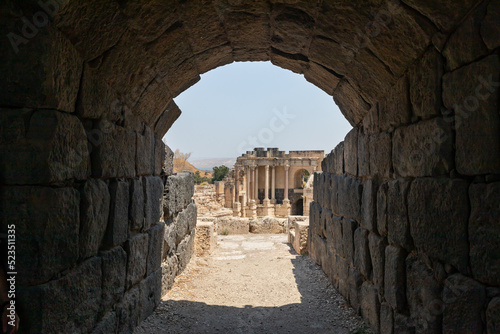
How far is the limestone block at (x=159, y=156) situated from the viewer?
5152 mm

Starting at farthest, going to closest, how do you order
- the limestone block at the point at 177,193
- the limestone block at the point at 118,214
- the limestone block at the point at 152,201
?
the limestone block at the point at 177,193
the limestone block at the point at 152,201
the limestone block at the point at 118,214

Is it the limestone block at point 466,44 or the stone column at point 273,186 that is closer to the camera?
the limestone block at point 466,44

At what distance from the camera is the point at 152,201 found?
4.64m

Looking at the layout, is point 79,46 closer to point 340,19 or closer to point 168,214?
point 340,19

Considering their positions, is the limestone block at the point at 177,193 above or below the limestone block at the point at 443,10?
below

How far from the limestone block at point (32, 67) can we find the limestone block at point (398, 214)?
115 inches

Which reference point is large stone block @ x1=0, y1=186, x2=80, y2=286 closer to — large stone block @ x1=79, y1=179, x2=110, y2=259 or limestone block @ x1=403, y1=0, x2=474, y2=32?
large stone block @ x1=79, y1=179, x2=110, y2=259

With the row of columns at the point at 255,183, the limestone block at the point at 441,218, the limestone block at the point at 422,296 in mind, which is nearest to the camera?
the limestone block at the point at 441,218

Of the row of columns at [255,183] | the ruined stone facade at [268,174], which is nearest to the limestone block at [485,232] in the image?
the ruined stone facade at [268,174]

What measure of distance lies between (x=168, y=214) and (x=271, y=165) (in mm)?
23385

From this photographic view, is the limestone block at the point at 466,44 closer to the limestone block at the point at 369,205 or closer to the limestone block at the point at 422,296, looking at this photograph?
the limestone block at the point at 422,296

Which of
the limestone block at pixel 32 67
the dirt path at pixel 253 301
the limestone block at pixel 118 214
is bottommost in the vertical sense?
the dirt path at pixel 253 301

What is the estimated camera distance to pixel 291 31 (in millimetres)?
3715

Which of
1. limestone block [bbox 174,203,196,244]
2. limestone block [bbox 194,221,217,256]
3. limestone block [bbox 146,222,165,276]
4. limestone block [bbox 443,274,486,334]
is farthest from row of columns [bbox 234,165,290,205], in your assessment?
limestone block [bbox 443,274,486,334]
